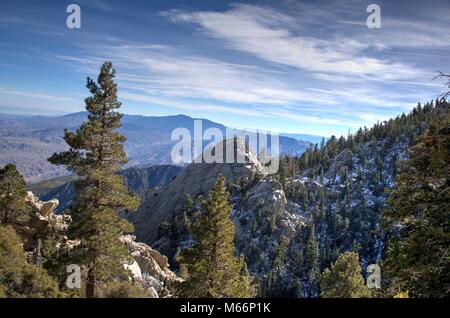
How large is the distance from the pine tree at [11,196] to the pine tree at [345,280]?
30.8 m

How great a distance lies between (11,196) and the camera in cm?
3772

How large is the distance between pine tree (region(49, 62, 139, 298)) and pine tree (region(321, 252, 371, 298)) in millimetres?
22459

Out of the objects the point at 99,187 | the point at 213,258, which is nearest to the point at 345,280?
the point at 213,258

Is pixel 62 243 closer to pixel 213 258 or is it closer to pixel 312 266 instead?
pixel 213 258

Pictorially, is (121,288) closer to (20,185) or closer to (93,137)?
(93,137)

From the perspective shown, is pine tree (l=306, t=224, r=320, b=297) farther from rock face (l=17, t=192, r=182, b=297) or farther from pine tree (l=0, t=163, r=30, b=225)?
pine tree (l=0, t=163, r=30, b=225)

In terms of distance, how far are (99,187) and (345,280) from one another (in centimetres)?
2836

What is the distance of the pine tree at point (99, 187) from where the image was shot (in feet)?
78.4

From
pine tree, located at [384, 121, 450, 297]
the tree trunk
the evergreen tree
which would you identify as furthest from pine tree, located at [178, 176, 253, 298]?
pine tree, located at [384, 121, 450, 297]

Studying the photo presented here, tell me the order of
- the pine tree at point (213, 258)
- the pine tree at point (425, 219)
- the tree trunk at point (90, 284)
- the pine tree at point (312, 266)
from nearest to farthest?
the pine tree at point (425, 219)
the tree trunk at point (90, 284)
the pine tree at point (213, 258)
the pine tree at point (312, 266)

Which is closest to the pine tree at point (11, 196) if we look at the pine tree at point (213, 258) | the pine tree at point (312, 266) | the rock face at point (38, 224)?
the rock face at point (38, 224)

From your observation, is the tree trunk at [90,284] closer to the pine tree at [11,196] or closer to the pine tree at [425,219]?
the pine tree at [425,219]

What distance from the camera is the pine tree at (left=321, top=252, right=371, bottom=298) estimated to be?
38.4m
